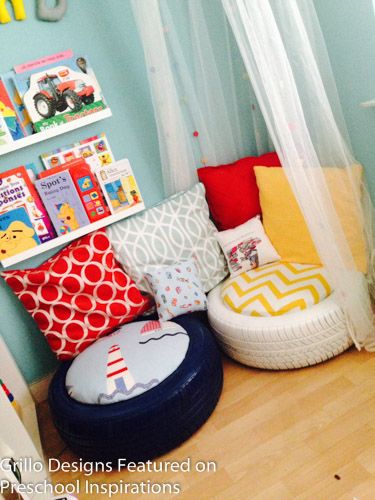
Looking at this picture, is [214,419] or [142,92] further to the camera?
[142,92]

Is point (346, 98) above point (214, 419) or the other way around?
above

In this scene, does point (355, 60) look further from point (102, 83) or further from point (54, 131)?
point (54, 131)

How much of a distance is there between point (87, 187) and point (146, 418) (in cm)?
109

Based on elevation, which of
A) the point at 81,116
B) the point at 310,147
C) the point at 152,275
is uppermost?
the point at 81,116

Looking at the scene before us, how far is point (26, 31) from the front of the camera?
196 cm

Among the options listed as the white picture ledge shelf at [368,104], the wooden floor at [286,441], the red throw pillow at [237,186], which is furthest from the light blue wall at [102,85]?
the white picture ledge shelf at [368,104]

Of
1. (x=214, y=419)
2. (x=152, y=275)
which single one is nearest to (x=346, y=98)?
(x=152, y=275)

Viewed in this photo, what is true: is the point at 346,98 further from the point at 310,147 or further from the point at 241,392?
the point at 241,392

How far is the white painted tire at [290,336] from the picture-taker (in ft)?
5.89

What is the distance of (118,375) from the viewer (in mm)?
1752

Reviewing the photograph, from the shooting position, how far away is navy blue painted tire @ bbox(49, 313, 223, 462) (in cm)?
165

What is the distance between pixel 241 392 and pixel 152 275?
0.68 meters

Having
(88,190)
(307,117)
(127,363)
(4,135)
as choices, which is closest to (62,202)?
(88,190)

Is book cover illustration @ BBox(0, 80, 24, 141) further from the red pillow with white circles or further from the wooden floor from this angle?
the wooden floor
